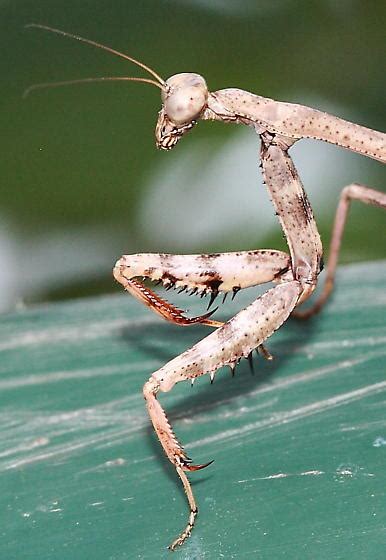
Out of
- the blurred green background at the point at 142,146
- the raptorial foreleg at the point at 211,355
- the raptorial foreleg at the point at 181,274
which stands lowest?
the raptorial foreleg at the point at 211,355

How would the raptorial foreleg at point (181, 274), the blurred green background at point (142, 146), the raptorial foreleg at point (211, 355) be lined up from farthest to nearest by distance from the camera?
the blurred green background at point (142, 146) < the raptorial foreleg at point (181, 274) < the raptorial foreleg at point (211, 355)

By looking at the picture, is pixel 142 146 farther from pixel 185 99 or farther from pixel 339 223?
pixel 185 99

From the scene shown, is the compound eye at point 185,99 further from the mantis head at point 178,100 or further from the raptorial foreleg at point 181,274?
the raptorial foreleg at point 181,274

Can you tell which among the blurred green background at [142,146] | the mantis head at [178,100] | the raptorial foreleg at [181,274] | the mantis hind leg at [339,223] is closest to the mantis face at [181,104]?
the mantis head at [178,100]

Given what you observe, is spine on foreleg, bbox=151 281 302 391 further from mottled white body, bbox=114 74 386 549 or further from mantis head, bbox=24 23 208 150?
mantis head, bbox=24 23 208 150

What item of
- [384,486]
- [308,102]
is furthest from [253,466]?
[308,102]

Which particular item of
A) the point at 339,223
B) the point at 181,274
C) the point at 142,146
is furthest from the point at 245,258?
the point at 142,146

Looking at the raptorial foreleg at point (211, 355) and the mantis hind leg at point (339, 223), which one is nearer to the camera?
the raptorial foreleg at point (211, 355)

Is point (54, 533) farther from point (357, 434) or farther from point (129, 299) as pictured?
point (129, 299)
